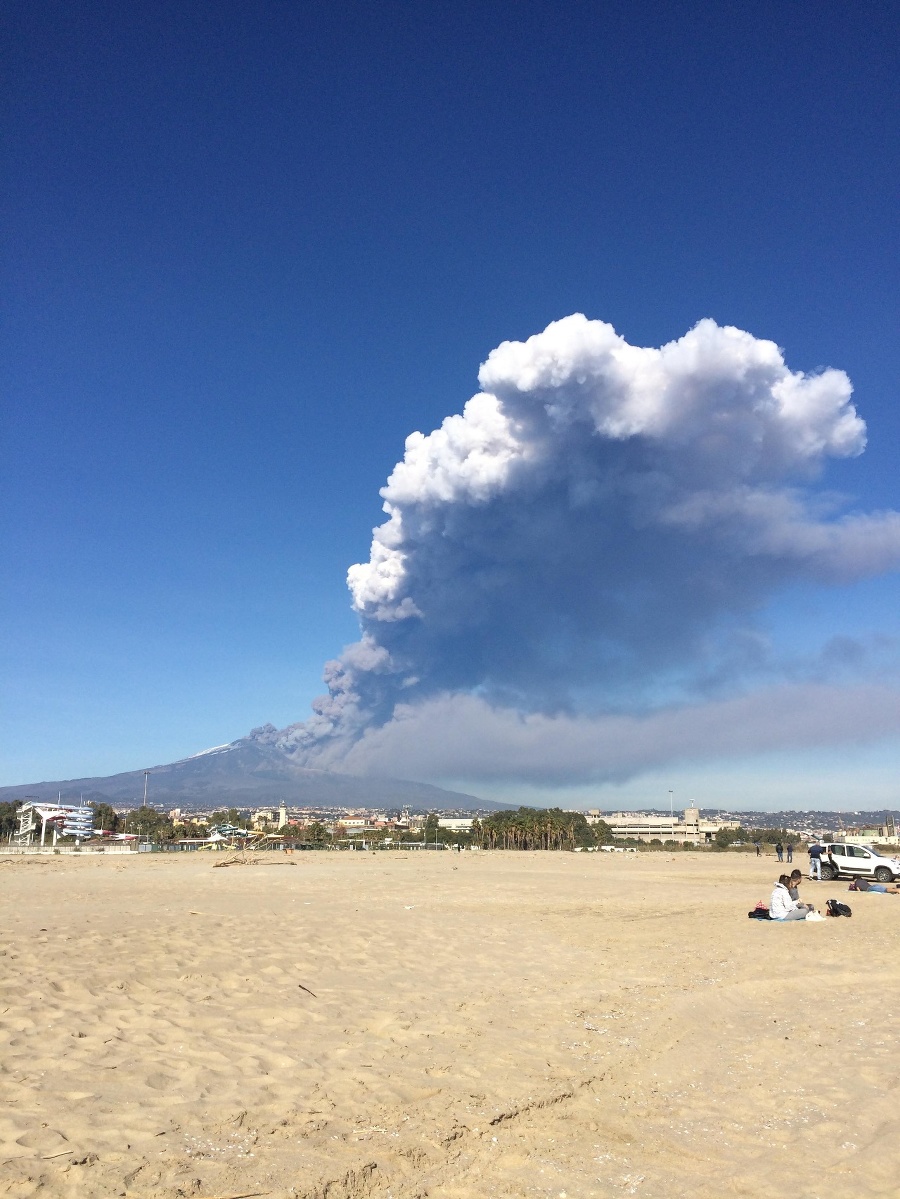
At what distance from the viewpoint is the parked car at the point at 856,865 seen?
90.4ft

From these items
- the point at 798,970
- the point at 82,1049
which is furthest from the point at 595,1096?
the point at 798,970

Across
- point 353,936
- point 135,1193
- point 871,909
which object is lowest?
point 871,909

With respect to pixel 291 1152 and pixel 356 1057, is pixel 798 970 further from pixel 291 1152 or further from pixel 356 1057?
pixel 291 1152

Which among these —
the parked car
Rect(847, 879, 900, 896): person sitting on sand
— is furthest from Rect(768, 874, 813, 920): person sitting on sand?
the parked car

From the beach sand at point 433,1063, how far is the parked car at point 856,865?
57.6ft

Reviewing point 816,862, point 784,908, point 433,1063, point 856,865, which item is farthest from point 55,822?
point 433,1063

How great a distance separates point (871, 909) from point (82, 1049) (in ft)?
57.1

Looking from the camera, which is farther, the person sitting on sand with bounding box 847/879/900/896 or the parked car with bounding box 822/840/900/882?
the parked car with bounding box 822/840/900/882

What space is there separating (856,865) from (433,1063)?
27213 millimetres

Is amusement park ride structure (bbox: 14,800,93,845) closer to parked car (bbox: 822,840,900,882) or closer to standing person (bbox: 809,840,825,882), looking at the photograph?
standing person (bbox: 809,840,825,882)

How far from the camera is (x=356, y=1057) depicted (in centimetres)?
617

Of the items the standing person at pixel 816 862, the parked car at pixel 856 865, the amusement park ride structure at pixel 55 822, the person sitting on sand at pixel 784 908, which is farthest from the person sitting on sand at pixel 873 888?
the amusement park ride structure at pixel 55 822

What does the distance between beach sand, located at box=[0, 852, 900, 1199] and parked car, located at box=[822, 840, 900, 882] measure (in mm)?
17543

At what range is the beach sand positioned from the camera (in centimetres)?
430
